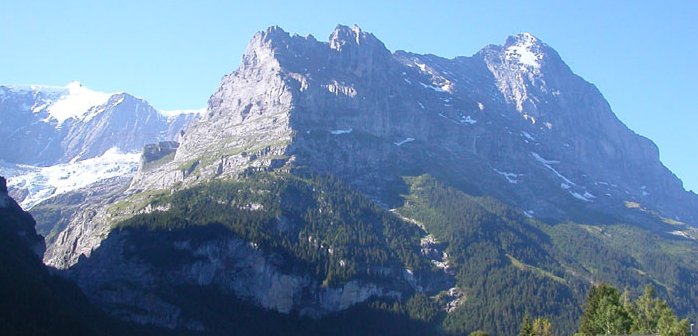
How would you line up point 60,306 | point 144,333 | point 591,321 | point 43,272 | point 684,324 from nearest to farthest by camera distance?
point 684,324, point 591,321, point 60,306, point 43,272, point 144,333

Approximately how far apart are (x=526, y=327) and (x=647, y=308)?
24053 millimetres

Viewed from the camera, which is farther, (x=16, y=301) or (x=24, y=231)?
(x=24, y=231)

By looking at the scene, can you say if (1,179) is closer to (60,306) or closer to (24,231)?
(24,231)

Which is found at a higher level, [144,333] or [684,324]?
[684,324]

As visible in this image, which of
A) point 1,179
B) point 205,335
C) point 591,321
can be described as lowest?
point 205,335

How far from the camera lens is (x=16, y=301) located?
138 m

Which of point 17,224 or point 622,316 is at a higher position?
point 17,224

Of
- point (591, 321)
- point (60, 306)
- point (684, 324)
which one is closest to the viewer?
point (684, 324)

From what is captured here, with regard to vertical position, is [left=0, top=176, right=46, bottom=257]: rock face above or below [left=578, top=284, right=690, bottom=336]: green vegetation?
above

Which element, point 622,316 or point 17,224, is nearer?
point 622,316

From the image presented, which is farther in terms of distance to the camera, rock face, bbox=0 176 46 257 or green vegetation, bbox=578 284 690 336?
rock face, bbox=0 176 46 257

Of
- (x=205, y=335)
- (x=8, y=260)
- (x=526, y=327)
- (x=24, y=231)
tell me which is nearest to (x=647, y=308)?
(x=526, y=327)

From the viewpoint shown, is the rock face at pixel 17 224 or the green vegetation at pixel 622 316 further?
the rock face at pixel 17 224

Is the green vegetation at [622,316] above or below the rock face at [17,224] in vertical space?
below
